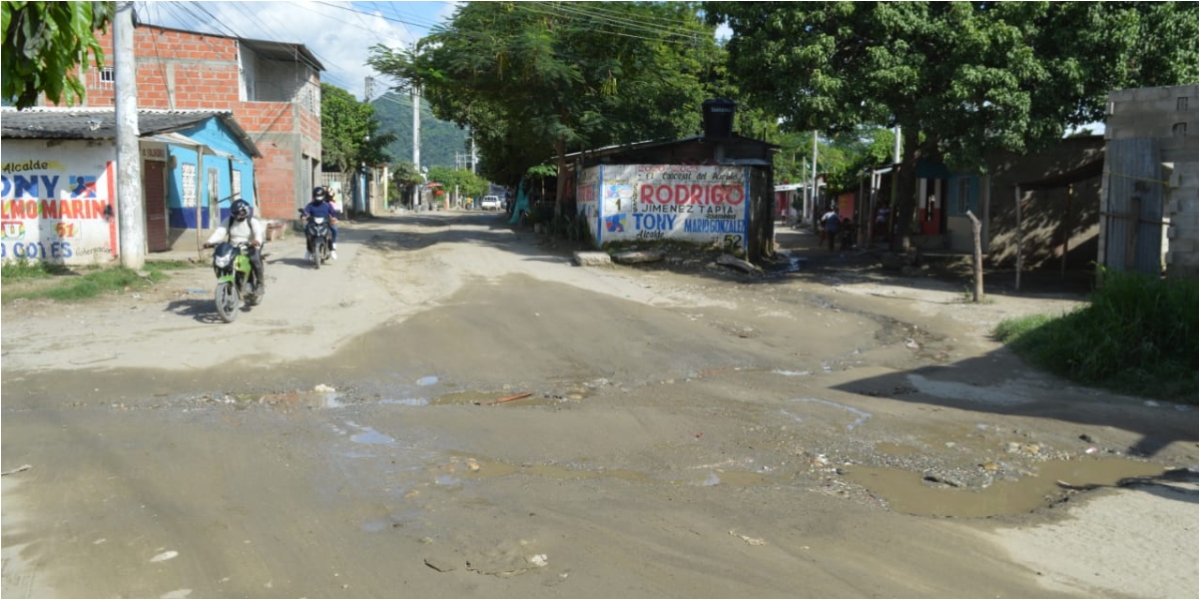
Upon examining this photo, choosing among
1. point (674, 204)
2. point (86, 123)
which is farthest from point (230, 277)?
point (674, 204)

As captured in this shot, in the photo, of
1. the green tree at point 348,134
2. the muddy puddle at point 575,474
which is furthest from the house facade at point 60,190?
the green tree at point 348,134

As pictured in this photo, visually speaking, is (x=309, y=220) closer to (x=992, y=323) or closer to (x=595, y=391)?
(x=595, y=391)

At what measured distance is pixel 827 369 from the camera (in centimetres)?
1020

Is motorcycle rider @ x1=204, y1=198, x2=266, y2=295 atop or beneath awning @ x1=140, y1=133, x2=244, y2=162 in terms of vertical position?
beneath

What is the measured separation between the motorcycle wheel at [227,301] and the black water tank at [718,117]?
14418 millimetres

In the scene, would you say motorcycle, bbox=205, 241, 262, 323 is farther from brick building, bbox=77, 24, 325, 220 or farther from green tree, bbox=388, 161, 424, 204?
green tree, bbox=388, 161, 424, 204

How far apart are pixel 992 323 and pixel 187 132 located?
16.2 m

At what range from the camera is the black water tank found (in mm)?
23406

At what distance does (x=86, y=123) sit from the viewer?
17.0 meters

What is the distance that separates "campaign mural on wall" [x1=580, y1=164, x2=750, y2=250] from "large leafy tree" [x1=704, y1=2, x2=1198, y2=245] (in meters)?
1.89

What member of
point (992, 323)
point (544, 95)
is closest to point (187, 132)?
point (544, 95)

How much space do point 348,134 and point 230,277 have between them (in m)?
32.5

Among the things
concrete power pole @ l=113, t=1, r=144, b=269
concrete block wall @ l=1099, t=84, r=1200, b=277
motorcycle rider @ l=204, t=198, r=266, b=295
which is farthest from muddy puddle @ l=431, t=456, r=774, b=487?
concrete power pole @ l=113, t=1, r=144, b=269

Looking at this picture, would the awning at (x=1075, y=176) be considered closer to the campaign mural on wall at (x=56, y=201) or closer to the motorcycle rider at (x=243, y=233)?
the motorcycle rider at (x=243, y=233)
